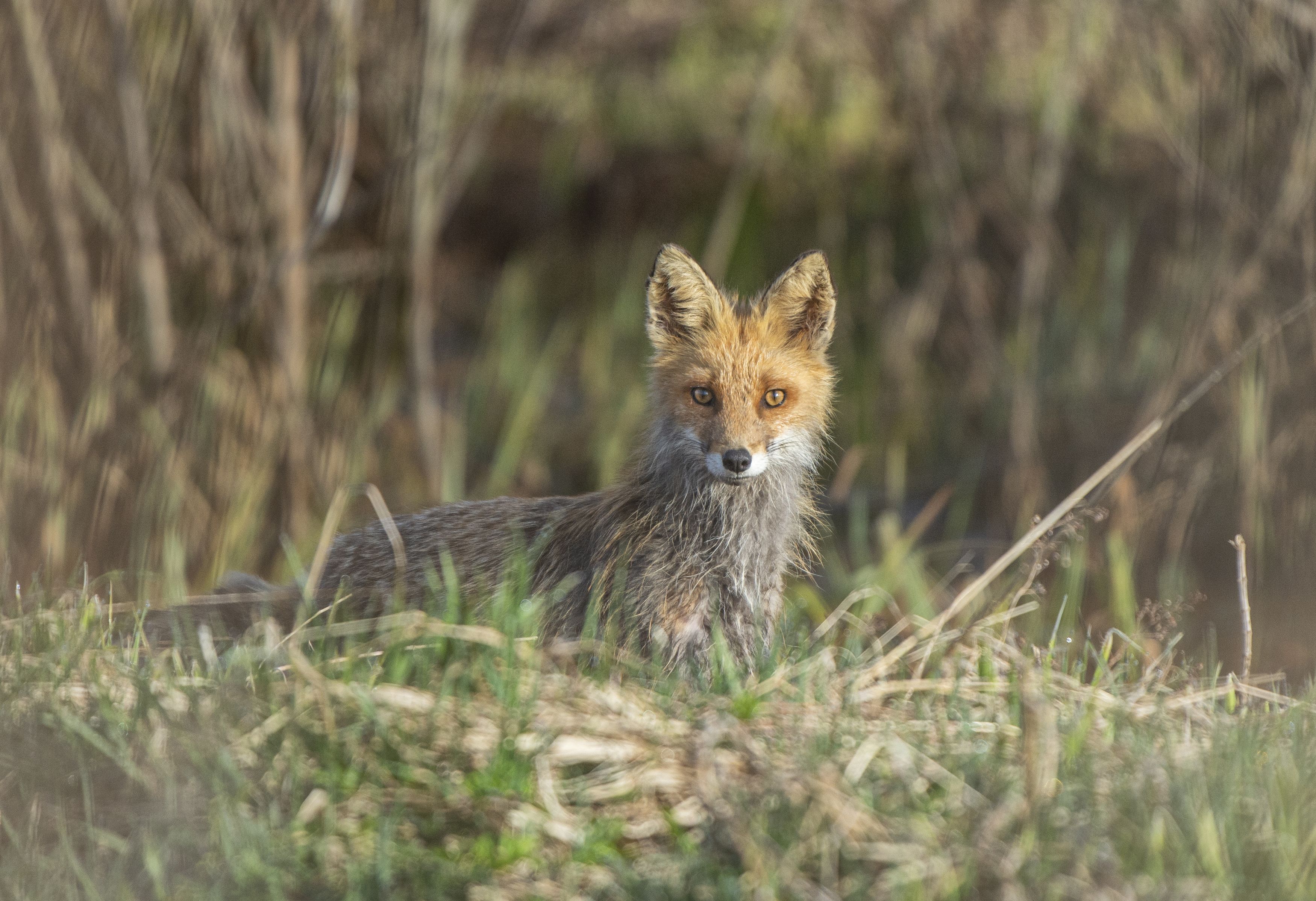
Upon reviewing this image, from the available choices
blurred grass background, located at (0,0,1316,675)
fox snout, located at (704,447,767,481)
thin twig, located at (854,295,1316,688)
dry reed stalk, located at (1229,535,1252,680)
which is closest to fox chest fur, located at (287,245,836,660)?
fox snout, located at (704,447,767,481)

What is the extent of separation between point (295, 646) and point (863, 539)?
5433 millimetres

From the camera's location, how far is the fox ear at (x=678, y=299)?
5047 millimetres

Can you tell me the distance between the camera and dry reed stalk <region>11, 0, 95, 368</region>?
23.0ft

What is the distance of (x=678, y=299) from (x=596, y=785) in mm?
2580

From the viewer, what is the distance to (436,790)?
3055 mm

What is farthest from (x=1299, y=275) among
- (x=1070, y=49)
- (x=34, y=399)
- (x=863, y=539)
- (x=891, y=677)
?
(x=34, y=399)

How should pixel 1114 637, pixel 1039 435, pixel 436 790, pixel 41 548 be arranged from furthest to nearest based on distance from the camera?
pixel 1039 435, pixel 41 548, pixel 1114 637, pixel 436 790

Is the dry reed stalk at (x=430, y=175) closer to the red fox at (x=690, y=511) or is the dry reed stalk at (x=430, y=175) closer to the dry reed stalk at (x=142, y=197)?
the dry reed stalk at (x=142, y=197)

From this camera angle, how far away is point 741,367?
499 cm

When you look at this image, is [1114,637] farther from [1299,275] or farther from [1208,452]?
[1299,275]

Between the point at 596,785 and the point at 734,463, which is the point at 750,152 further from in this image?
the point at 596,785

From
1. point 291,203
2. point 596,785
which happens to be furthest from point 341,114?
point 596,785

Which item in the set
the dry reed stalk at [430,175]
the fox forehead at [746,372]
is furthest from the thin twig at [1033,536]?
the dry reed stalk at [430,175]

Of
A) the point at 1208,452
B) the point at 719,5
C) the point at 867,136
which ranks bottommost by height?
the point at 1208,452
